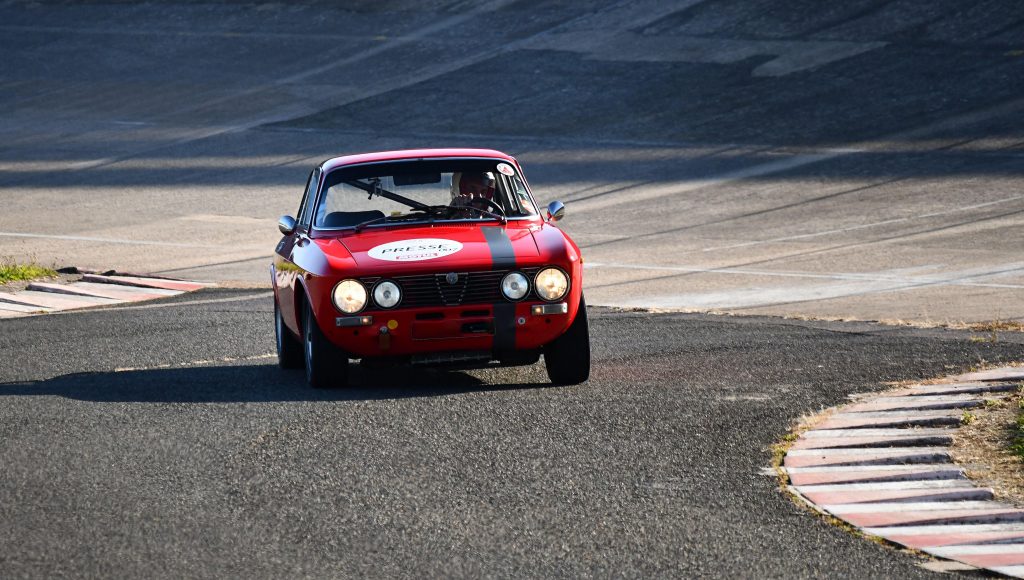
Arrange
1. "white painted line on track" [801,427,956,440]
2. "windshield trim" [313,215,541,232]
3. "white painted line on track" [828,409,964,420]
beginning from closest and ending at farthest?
"white painted line on track" [801,427,956,440]
"white painted line on track" [828,409,964,420]
"windshield trim" [313,215,541,232]

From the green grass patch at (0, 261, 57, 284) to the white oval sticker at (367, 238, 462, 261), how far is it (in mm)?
8988

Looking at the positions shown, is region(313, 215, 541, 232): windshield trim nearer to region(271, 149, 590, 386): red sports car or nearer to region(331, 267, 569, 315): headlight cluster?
region(271, 149, 590, 386): red sports car

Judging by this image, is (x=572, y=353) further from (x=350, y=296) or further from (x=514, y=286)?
(x=350, y=296)

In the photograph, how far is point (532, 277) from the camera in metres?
9.30

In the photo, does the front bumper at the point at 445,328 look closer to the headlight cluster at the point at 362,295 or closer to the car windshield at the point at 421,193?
the headlight cluster at the point at 362,295

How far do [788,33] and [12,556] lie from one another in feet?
105

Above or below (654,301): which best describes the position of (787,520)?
above

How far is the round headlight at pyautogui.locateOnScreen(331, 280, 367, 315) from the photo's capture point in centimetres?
919

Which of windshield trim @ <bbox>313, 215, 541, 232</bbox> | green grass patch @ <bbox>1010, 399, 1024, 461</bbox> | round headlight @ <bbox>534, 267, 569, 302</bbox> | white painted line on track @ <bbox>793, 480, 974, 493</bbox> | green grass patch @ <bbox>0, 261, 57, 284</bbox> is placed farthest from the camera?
green grass patch @ <bbox>0, 261, 57, 284</bbox>

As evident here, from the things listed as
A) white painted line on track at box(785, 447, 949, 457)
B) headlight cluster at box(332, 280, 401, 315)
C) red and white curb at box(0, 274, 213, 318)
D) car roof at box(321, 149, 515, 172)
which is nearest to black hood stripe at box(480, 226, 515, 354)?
headlight cluster at box(332, 280, 401, 315)

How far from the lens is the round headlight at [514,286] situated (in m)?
9.26

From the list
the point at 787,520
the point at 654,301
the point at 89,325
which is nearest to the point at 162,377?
the point at 89,325

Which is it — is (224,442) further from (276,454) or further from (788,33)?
(788,33)

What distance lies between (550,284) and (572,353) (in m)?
0.47
